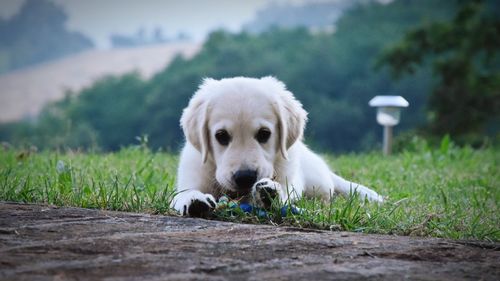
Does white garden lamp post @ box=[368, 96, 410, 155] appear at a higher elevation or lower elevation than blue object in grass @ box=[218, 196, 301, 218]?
higher

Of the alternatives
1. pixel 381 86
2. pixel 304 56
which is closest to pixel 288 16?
pixel 304 56

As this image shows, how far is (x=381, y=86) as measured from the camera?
3878 cm

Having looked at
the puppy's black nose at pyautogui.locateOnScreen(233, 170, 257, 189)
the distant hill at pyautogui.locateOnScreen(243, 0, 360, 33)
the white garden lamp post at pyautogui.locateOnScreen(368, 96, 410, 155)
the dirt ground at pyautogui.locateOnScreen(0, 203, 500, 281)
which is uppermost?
the distant hill at pyautogui.locateOnScreen(243, 0, 360, 33)

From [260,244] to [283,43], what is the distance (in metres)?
48.5

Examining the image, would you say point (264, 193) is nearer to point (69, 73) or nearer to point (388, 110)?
point (388, 110)

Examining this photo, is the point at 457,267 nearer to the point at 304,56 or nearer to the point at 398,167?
the point at 398,167

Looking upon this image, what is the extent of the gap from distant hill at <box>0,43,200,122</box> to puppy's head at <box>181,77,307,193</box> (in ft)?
148

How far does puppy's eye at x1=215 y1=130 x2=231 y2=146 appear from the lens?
4.21m

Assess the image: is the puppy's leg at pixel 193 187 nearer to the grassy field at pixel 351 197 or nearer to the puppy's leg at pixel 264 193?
the grassy field at pixel 351 197

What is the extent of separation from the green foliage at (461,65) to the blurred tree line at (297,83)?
46.9 ft

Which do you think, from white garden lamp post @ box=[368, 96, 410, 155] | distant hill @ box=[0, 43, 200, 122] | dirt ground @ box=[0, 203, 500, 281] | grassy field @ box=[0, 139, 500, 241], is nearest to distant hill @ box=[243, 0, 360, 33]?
distant hill @ box=[0, 43, 200, 122]

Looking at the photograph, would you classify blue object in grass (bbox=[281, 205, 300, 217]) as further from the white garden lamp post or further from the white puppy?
the white garden lamp post

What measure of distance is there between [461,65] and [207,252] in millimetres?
16709

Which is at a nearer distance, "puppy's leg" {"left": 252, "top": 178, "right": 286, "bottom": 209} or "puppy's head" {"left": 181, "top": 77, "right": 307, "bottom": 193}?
"puppy's leg" {"left": 252, "top": 178, "right": 286, "bottom": 209}
